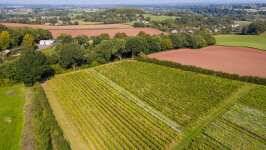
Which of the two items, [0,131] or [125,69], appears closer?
[0,131]

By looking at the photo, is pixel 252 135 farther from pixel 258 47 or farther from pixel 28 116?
pixel 258 47

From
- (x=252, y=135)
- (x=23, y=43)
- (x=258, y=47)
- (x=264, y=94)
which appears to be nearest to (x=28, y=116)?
(x=252, y=135)

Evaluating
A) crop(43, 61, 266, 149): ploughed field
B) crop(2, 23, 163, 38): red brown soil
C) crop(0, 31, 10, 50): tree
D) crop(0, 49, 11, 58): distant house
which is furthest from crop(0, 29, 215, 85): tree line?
crop(2, 23, 163, 38): red brown soil

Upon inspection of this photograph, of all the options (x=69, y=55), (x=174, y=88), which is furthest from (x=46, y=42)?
(x=174, y=88)

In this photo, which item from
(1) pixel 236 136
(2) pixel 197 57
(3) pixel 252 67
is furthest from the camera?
(2) pixel 197 57

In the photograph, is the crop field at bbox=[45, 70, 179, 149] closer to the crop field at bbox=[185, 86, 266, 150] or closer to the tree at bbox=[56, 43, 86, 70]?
the crop field at bbox=[185, 86, 266, 150]
